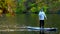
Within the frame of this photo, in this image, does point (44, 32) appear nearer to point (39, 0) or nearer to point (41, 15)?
point (41, 15)

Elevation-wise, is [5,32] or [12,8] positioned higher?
[12,8]

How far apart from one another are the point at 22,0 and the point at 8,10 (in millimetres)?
365

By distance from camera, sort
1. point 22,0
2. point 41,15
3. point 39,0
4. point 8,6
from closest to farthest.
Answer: point 8,6, point 22,0, point 39,0, point 41,15

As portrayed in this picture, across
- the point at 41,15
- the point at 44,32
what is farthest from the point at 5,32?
the point at 41,15

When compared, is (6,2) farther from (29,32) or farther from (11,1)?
(29,32)

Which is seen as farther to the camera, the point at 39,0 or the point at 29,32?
the point at 29,32

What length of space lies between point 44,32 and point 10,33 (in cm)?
246

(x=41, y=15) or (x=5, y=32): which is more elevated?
(x=41, y=15)

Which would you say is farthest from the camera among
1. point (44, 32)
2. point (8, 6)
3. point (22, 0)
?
point (44, 32)

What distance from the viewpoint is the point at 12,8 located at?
145 inches

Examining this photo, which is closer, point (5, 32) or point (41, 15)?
point (41, 15)

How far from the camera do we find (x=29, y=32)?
19.7 metres

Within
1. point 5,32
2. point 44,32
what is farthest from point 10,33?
point 44,32

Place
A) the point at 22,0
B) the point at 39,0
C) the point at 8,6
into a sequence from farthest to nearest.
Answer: the point at 39,0
the point at 22,0
the point at 8,6
